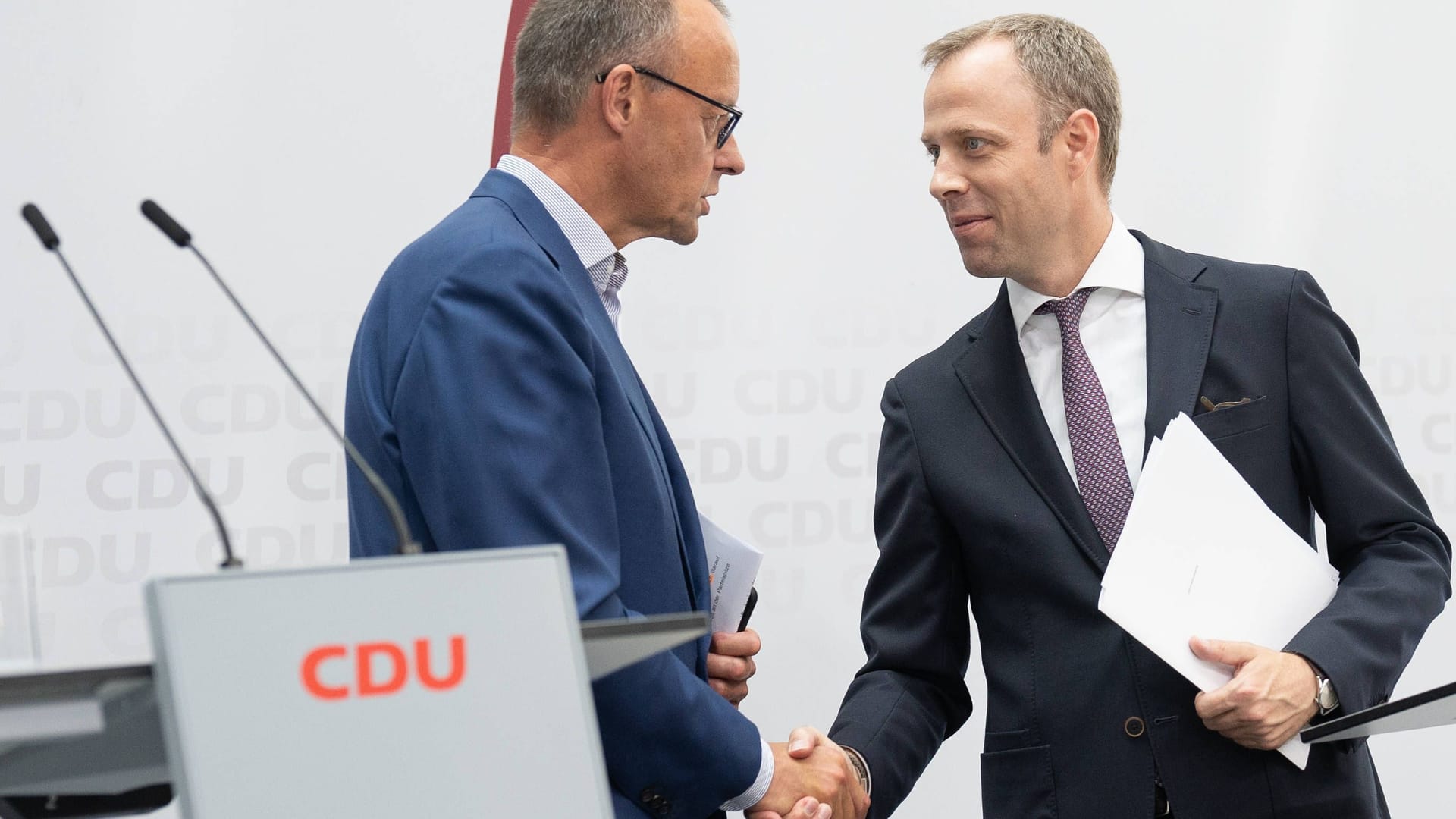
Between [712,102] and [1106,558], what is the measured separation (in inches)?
30.7

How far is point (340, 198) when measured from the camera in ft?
9.10

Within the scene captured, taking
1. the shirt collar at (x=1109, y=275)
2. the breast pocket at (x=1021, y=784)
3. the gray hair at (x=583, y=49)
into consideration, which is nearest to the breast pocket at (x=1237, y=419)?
the shirt collar at (x=1109, y=275)

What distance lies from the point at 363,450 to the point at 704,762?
19.7 inches

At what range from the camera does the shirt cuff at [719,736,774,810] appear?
1583mm

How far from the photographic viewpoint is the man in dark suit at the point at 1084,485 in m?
1.83

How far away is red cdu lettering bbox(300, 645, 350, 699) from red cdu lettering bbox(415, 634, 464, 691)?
5cm

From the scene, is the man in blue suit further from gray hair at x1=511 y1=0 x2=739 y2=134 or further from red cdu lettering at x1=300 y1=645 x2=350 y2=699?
red cdu lettering at x1=300 y1=645 x2=350 y2=699

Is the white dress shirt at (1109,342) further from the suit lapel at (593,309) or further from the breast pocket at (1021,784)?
the suit lapel at (593,309)

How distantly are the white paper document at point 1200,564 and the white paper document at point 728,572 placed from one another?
1.39 feet

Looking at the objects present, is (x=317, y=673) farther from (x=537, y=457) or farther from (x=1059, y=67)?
(x=1059, y=67)

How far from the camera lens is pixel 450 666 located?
0.96 metres

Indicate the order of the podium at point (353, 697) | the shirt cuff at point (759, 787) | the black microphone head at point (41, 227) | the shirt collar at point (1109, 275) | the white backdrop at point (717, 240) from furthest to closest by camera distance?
1. the white backdrop at point (717, 240)
2. the shirt collar at point (1109, 275)
3. the shirt cuff at point (759, 787)
4. the black microphone head at point (41, 227)
5. the podium at point (353, 697)

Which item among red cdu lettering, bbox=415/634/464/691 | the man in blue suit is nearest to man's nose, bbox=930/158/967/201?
the man in blue suit

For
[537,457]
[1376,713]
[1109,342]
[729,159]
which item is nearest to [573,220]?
[729,159]
